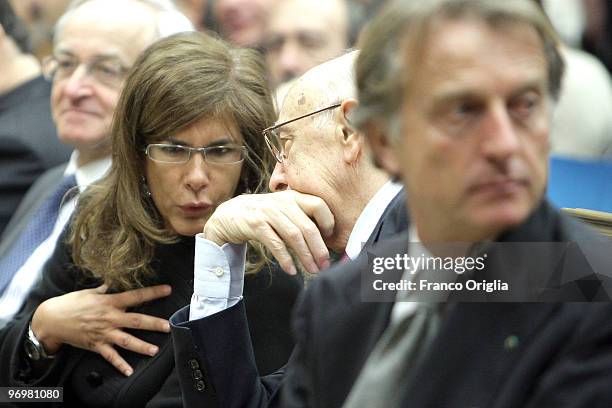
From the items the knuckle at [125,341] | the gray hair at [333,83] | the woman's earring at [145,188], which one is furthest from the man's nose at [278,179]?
the knuckle at [125,341]

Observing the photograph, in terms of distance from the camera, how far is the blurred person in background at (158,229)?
9.91 feet

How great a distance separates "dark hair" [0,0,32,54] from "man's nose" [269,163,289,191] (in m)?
2.78

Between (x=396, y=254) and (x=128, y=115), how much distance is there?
1.38 metres

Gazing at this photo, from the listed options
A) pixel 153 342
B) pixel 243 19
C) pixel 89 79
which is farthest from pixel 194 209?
pixel 243 19

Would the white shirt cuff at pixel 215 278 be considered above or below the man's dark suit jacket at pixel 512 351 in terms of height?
below

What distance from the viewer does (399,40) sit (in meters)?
1.76

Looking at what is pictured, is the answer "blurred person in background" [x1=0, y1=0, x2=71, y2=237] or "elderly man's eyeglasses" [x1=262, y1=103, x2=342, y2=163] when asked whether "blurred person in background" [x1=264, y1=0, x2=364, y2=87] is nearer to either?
"blurred person in background" [x1=0, y1=0, x2=71, y2=237]

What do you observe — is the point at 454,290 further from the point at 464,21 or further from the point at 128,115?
the point at 128,115

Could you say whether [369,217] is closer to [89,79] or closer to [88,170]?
[88,170]

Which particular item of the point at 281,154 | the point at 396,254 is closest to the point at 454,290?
the point at 396,254

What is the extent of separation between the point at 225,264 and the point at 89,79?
1.78 metres

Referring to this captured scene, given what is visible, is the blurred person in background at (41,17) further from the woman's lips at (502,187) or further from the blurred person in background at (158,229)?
the woman's lips at (502,187)

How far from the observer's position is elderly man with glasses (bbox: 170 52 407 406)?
2561mm

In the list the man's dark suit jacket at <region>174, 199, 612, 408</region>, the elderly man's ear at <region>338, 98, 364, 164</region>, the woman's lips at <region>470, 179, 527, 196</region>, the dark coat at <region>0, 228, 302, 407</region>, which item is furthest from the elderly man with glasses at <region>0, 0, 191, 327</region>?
the woman's lips at <region>470, 179, 527, 196</region>
